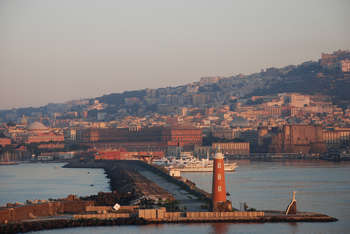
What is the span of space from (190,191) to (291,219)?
1089 cm

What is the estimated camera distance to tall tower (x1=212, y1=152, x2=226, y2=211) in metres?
28.8

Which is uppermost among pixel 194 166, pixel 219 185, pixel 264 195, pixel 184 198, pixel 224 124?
pixel 224 124

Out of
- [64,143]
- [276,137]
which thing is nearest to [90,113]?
[64,143]

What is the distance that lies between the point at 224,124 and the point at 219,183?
384 feet

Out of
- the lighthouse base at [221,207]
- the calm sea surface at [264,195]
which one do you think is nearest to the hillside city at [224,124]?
the calm sea surface at [264,195]

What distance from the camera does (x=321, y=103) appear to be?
161250 mm

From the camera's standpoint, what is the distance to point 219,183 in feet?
94.8

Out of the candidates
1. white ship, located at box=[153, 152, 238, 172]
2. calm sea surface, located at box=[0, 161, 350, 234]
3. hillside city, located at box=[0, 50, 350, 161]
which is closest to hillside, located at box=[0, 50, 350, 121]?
hillside city, located at box=[0, 50, 350, 161]

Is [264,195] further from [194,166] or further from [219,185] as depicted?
[194,166]

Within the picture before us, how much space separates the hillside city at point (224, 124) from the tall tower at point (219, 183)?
2566 inches

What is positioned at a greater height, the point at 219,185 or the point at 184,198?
the point at 219,185

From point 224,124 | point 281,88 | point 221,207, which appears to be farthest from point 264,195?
point 281,88

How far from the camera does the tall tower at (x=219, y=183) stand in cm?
2880

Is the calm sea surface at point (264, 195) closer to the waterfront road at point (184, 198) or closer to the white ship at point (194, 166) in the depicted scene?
the waterfront road at point (184, 198)
